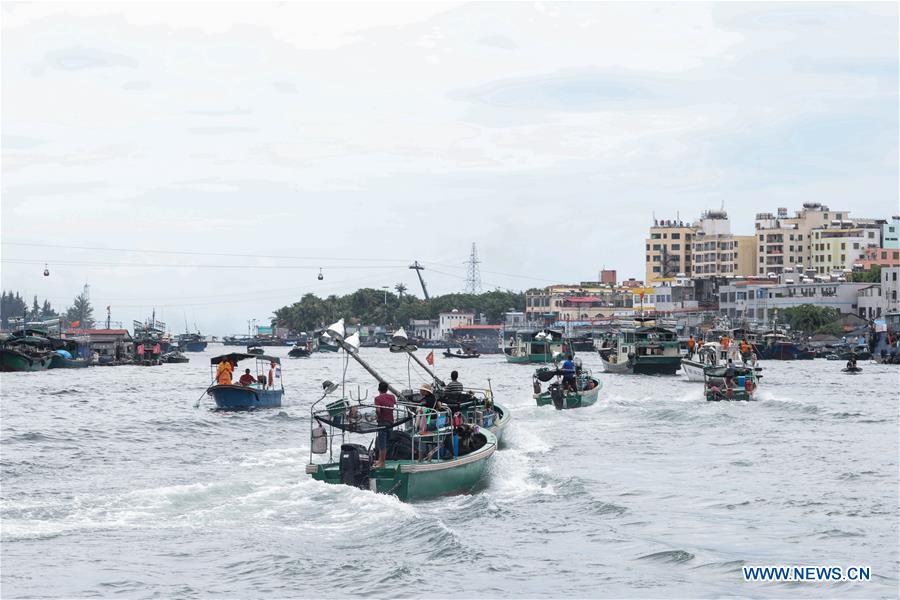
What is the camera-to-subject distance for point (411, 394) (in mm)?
31547

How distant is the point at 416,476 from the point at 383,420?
1444mm

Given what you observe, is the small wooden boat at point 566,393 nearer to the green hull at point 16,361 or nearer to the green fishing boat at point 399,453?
the green fishing boat at point 399,453

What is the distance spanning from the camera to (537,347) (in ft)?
422

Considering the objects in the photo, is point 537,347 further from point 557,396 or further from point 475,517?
point 475,517

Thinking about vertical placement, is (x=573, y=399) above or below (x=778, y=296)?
below

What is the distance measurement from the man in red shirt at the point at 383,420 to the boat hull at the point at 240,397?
1083 inches

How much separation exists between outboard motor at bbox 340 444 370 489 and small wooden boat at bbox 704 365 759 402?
33.6 m

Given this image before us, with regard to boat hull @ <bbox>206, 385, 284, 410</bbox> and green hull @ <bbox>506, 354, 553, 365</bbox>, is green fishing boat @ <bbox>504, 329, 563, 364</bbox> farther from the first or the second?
boat hull @ <bbox>206, 385, 284, 410</bbox>

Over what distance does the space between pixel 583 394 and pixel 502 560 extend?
32.1 metres

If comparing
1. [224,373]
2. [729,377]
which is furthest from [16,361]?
[729,377]

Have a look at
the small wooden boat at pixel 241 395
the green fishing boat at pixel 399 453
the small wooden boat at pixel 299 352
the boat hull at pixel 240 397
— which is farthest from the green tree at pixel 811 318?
→ the green fishing boat at pixel 399 453

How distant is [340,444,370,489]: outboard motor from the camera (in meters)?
24.9

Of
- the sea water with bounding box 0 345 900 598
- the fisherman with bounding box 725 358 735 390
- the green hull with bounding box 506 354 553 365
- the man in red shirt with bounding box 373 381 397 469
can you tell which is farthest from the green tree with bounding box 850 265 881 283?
the man in red shirt with bounding box 373 381 397 469

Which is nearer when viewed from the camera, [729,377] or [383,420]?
[383,420]
